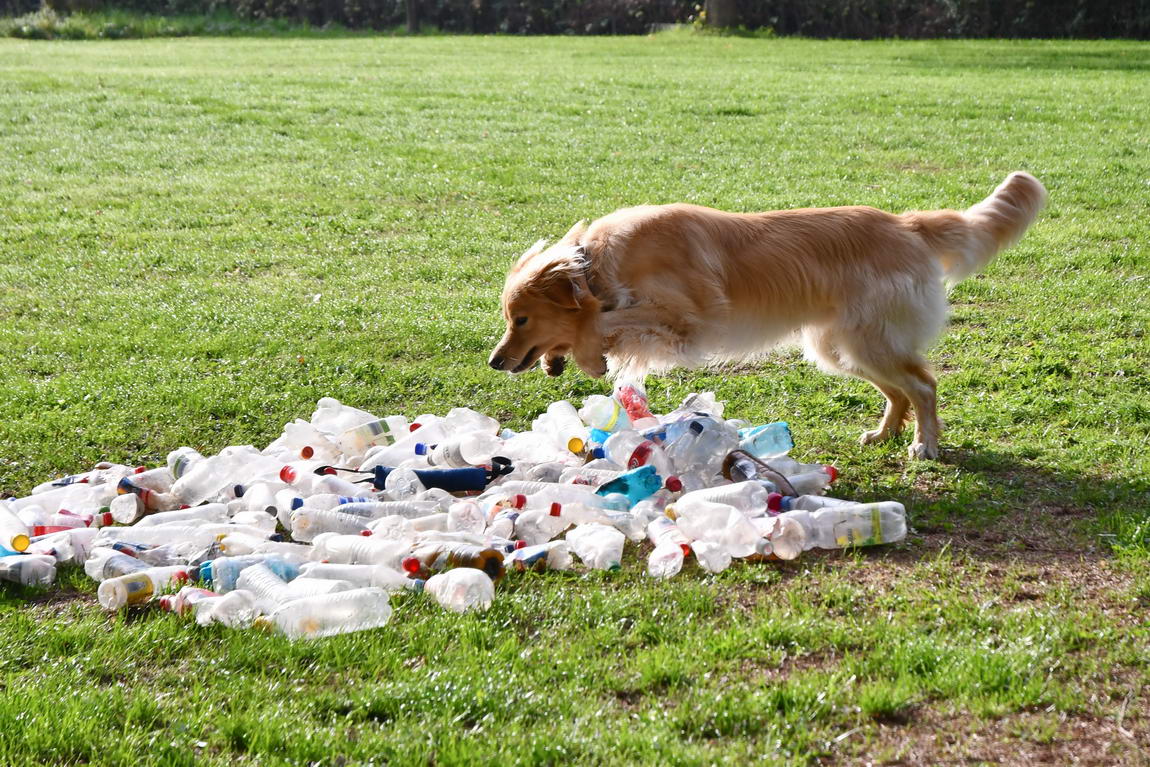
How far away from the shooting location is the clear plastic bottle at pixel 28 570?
4.60m

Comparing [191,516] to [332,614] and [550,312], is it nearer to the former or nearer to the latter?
[332,614]

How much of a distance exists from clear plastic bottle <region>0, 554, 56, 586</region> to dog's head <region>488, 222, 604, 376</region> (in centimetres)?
226

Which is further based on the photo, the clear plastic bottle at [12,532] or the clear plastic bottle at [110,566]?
the clear plastic bottle at [12,532]

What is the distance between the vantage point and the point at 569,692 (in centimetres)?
356

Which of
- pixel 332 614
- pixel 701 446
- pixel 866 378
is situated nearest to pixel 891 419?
pixel 866 378

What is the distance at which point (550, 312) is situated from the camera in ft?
18.5

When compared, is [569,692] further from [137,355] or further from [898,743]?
[137,355]

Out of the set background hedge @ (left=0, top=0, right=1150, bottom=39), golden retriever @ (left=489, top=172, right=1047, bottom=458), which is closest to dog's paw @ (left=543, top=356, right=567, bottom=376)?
golden retriever @ (left=489, top=172, right=1047, bottom=458)

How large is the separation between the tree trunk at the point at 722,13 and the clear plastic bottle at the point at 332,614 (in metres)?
28.3

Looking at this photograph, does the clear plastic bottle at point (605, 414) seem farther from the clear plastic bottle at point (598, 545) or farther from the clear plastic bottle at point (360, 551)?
the clear plastic bottle at point (360, 551)

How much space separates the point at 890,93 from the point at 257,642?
15498mm

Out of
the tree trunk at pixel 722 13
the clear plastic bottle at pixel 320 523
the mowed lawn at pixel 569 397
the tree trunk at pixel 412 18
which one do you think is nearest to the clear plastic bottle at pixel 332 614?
the mowed lawn at pixel 569 397

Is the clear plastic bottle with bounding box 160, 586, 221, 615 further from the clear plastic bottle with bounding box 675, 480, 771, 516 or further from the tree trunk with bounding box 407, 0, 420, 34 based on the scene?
the tree trunk with bounding box 407, 0, 420, 34

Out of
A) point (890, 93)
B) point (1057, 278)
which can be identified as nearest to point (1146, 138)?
point (890, 93)
